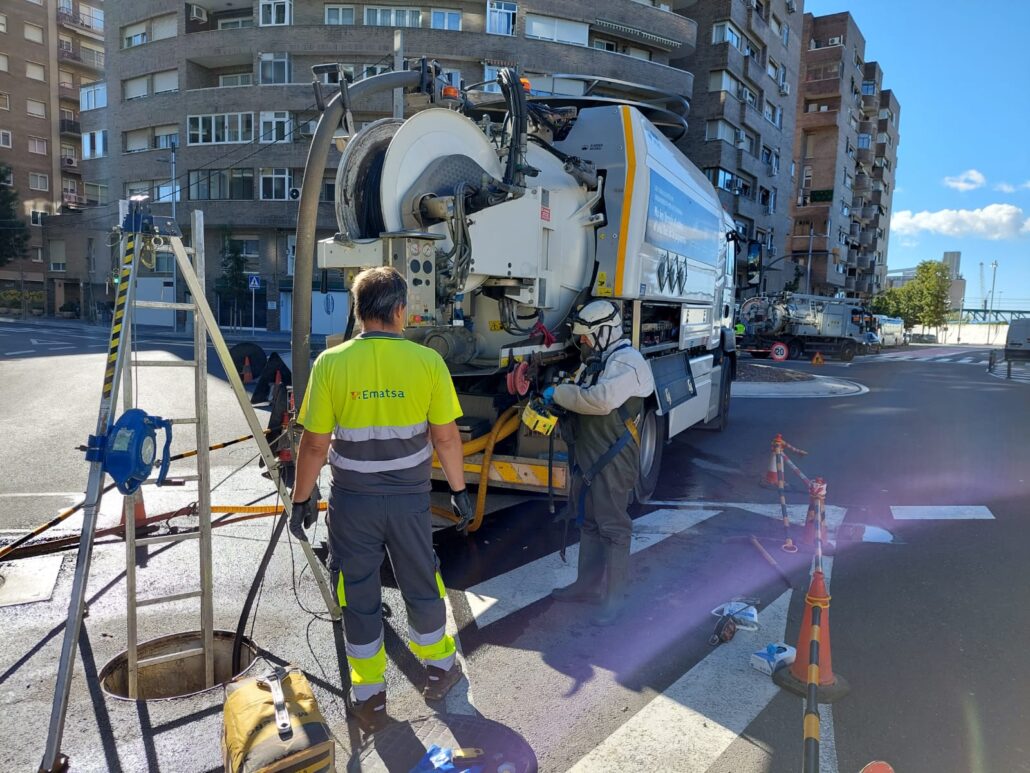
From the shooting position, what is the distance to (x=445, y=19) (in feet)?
113

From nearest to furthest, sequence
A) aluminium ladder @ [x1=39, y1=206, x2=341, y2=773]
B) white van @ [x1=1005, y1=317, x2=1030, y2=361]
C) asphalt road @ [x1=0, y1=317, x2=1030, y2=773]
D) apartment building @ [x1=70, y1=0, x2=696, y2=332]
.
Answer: aluminium ladder @ [x1=39, y1=206, x2=341, y2=773]
asphalt road @ [x1=0, y1=317, x2=1030, y2=773]
white van @ [x1=1005, y1=317, x2=1030, y2=361]
apartment building @ [x1=70, y1=0, x2=696, y2=332]

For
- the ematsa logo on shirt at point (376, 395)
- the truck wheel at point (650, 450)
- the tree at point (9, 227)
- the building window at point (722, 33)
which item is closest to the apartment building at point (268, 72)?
the building window at point (722, 33)

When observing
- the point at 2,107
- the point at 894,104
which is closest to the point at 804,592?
the point at 2,107

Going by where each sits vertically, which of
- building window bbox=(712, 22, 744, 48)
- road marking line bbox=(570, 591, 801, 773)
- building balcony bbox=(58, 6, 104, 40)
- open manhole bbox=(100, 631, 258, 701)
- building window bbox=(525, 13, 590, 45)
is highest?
building balcony bbox=(58, 6, 104, 40)

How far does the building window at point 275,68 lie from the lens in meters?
34.9

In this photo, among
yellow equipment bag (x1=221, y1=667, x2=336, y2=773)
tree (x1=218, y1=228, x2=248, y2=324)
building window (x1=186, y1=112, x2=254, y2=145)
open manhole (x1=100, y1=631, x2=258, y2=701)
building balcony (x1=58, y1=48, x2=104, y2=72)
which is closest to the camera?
yellow equipment bag (x1=221, y1=667, x2=336, y2=773)

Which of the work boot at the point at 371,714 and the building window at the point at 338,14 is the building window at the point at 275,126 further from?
the work boot at the point at 371,714

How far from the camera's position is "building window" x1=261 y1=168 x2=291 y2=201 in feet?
118

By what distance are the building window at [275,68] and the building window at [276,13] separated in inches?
59.4

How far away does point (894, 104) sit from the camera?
83875mm

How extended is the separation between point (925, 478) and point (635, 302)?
440 cm

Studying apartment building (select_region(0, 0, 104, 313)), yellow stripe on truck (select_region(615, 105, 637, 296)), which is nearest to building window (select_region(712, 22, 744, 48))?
yellow stripe on truck (select_region(615, 105, 637, 296))

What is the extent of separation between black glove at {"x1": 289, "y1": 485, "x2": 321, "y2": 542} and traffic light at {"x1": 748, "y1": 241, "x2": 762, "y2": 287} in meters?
10.5

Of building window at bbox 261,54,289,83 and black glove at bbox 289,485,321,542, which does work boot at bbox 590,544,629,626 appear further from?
building window at bbox 261,54,289,83
